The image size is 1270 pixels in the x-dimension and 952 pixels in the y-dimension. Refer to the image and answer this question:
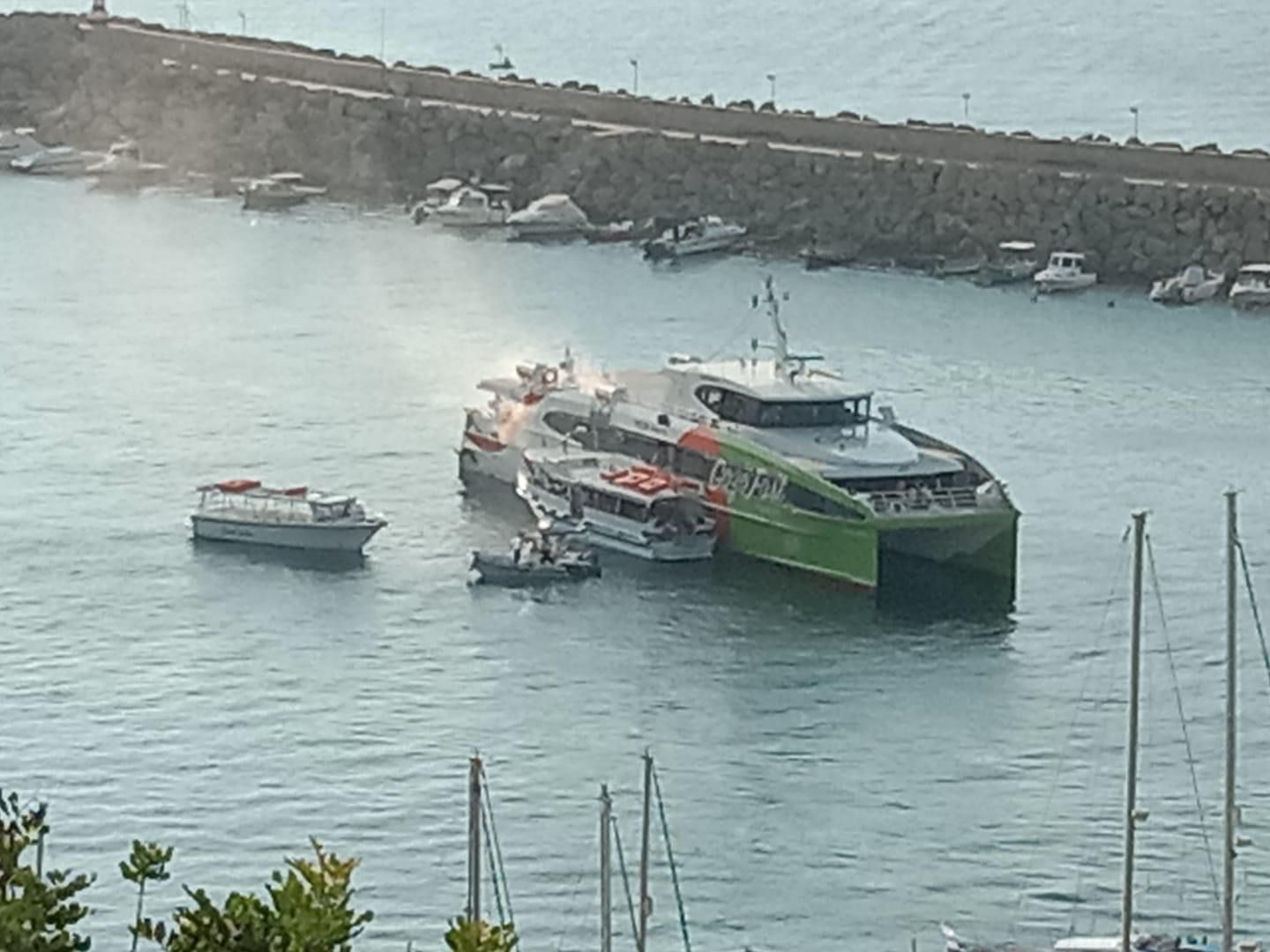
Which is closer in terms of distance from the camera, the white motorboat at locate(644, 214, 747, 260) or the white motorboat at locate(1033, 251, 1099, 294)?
the white motorboat at locate(1033, 251, 1099, 294)

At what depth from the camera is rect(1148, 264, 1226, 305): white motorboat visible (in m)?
33.8

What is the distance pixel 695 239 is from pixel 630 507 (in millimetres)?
12729

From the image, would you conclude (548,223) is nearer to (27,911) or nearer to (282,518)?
(282,518)

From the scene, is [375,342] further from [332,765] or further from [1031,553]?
[332,765]

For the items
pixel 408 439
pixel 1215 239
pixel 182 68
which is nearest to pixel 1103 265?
pixel 1215 239

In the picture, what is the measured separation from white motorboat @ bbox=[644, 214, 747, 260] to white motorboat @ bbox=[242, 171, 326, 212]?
477 cm

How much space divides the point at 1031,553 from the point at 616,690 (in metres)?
4.12

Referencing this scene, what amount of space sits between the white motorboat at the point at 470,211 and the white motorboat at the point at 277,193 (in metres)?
1.79

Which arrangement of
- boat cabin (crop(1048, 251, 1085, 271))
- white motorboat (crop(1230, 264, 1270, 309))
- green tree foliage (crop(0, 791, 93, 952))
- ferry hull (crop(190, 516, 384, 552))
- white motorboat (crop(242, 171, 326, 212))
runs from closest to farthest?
green tree foliage (crop(0, 791, 93, 952)), ferry hull (crop(190, 516, 384, 552)), white motorboat (crop(1230, 264, 1270, 309)), boat cabin (crop(1048, 251, 1085, 271)), white motorboat (crop(242, 171, 326, 212))

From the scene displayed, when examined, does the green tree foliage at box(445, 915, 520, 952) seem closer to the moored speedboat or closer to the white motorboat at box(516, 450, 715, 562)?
the moored speedboat

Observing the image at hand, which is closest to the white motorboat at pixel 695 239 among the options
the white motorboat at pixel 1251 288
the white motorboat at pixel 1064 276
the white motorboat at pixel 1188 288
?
the white motorboat at pixel 1064 276

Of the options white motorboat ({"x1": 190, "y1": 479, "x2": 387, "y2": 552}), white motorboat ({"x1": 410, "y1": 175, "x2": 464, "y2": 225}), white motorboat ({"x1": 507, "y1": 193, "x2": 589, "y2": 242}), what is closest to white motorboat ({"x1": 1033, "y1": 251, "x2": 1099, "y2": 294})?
white motorboat ({"x1": 507, "y1": 193, "x2": 589, "y2": 242})

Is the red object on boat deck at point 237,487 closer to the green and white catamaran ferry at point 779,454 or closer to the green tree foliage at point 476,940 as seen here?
the green and white catamaran ferry at point 779,454

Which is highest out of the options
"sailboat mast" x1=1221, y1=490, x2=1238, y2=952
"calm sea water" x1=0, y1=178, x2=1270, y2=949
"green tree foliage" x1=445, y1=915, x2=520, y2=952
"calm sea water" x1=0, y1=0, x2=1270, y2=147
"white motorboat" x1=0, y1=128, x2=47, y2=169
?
"calm sea water" x1=0, y1=0, x2=1270, y2=147
